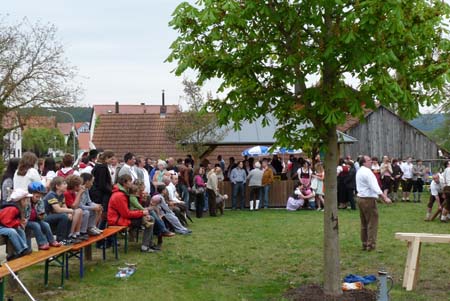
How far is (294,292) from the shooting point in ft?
30.9

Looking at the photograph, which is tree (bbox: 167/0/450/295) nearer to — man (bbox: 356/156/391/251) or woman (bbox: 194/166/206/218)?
man (bbox: 356/156/391/251)

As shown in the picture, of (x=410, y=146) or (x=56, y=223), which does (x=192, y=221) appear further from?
(x=410, y=146)

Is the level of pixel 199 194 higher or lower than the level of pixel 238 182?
lower

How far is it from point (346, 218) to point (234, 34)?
12596 millimetres

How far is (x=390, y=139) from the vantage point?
48.0 m

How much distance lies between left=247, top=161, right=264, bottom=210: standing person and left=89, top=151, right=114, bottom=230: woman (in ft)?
39.5

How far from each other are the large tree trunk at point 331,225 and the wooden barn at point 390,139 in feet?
127

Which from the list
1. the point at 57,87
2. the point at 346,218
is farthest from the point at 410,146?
the point at 346,218

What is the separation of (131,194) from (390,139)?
37450 millimetres

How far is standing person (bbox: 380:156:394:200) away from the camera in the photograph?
27.0 meters

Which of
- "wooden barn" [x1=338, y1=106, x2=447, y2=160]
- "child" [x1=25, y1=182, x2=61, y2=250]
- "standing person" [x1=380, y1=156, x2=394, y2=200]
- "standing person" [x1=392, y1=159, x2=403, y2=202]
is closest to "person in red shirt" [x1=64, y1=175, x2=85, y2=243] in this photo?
"child" [x1=25, y1=182, x2=61, y2=250]

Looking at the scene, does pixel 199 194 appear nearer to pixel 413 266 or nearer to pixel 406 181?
pixel 406 181

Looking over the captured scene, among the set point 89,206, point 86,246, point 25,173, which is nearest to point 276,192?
point 86,246

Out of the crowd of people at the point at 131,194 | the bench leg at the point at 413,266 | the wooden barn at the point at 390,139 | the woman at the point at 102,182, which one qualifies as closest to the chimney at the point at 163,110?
the wooden barn at the point at 390,139
